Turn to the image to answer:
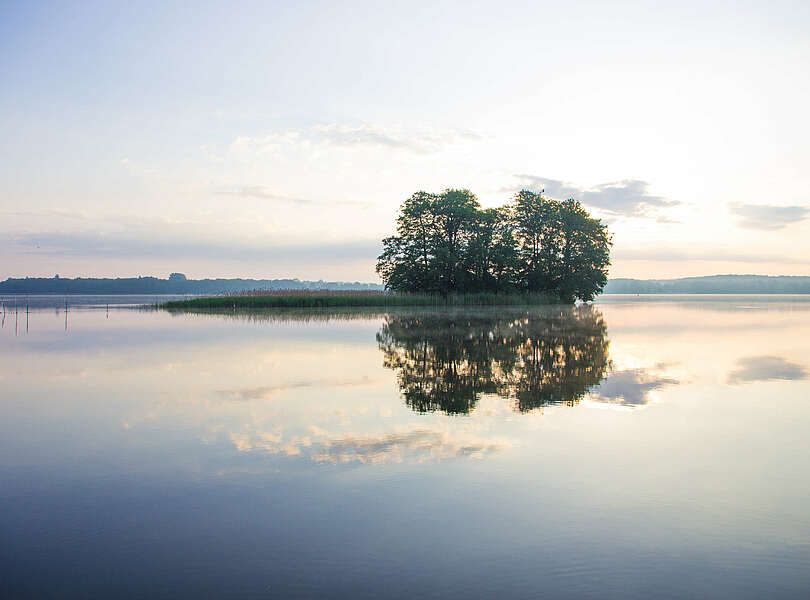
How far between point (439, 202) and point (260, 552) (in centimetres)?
6108

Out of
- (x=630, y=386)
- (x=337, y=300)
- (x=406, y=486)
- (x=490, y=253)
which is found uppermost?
(x=490, y=253)

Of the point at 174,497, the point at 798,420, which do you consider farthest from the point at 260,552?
the point at 798,420

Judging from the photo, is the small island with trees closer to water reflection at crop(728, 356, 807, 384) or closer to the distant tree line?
the distant tree line

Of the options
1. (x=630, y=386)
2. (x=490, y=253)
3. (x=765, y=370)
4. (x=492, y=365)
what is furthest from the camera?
(x=490, y=253)

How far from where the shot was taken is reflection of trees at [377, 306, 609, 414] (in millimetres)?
10352

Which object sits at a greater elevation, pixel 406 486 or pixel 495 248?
pixel 495 248

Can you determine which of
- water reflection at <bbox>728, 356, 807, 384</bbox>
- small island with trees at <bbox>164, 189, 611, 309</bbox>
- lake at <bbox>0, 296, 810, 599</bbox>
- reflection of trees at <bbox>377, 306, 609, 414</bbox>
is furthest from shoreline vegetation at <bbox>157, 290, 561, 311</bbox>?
water reflection at <bbox>728, 356, 807, 384</bbox>

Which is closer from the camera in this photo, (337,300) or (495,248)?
(337,300)

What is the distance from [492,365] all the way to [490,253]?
4934 cm

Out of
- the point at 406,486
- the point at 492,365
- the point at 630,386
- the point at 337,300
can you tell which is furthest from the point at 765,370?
the point at 337,300

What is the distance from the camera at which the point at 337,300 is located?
5416cm

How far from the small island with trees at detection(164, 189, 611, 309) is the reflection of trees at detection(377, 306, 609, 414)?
35308mm

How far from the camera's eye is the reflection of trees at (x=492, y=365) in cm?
1035

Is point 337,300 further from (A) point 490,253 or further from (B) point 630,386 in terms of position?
(B) point 630,386
